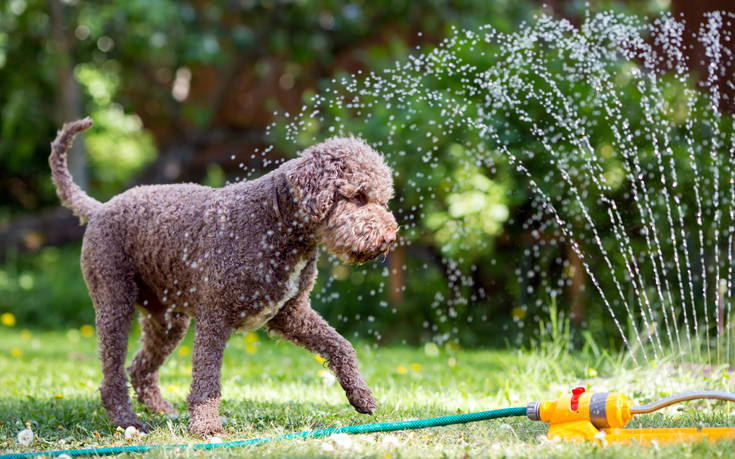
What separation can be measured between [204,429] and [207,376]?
205 millimetres

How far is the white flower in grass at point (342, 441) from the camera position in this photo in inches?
108

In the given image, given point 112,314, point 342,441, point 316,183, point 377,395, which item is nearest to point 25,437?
point 112,314

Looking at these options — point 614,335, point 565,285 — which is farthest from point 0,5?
point 614,335

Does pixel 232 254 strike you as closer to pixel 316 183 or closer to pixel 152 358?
pixel 316 183

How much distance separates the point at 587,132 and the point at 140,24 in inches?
169

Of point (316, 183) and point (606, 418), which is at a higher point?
point (316, 183)

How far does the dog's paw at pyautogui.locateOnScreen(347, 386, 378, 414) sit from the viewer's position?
337 cm

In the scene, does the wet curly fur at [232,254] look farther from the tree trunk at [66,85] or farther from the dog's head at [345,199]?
the tree trunk at [66,85]

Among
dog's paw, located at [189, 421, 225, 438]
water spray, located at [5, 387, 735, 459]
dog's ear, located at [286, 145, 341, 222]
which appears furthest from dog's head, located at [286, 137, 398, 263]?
dog's paw, located at [189, 421, 225, 438]

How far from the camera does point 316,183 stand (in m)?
3.11

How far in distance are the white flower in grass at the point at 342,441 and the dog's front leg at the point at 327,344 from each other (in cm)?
45

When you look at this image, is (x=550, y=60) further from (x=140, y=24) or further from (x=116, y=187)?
(x=116, y=187)

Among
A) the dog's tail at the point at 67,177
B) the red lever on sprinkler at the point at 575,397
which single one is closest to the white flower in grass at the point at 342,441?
the red lever on sprinkler at the point at 575,397

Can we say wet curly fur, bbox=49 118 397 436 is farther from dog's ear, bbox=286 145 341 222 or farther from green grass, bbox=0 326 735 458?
green grass, bbox=0 326 735 458
